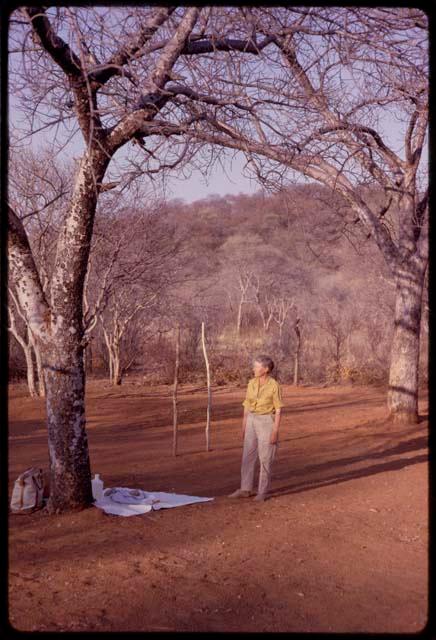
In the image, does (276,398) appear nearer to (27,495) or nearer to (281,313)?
(27,495)

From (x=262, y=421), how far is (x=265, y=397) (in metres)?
0.25

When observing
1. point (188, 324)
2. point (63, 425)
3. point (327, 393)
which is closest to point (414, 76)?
point (63, 425)

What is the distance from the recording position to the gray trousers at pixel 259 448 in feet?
23.4

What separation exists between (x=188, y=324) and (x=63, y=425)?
19.6 meters

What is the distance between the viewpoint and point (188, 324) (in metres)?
26.1

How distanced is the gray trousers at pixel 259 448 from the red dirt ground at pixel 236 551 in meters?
0.27

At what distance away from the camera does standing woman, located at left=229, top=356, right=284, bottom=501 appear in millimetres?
7125

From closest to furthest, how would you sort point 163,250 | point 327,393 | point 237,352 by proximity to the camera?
1. point 327,393
2. point 163,250
3. point 237,352

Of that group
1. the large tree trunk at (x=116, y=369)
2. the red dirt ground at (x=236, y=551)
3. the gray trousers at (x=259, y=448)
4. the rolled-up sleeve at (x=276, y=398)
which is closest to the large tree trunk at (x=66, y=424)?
the red dirt ground at (x=236, y=551)

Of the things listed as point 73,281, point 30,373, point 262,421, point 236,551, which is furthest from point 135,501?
point 30,373

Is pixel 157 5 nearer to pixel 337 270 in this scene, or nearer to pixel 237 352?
pixel 237 352

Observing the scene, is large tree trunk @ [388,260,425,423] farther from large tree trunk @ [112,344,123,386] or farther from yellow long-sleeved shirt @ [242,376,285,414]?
large tree trunk @ [112,344,123,386]

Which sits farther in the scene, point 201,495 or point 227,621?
point 201,495

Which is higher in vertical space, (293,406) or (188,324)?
(188,324)
